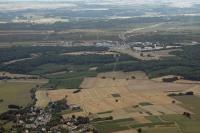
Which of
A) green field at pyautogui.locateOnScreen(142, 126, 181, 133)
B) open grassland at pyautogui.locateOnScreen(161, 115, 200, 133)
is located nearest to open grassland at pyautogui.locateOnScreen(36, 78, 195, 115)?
open grassland at pyautogui.locateOnScreen(161, 115, 200, 133)

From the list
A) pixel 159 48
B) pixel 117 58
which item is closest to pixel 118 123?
pixel 117 58

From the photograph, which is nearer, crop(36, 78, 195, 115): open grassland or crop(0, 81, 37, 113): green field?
crop(36, 78, 195, 115): open grassland

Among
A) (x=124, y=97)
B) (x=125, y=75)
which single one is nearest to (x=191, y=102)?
(x=124, y=97)

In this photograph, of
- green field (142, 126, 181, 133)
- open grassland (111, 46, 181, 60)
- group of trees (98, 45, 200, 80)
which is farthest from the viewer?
open grassland (111, 46, 181, 60)

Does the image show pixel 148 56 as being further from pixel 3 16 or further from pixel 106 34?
pixel 3 16

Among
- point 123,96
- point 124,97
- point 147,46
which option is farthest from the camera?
point 147,46

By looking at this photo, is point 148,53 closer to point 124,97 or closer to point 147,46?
point 147,46

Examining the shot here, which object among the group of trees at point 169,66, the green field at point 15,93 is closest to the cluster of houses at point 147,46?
the group of trees at point 169,66

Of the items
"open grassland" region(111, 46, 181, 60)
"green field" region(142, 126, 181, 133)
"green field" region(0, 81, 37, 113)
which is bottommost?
"green field" region(0, 81, 37, 113)

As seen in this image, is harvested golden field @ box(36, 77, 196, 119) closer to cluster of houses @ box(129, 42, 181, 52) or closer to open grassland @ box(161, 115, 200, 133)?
open grassland @ box(161, 115, 200, 133)
